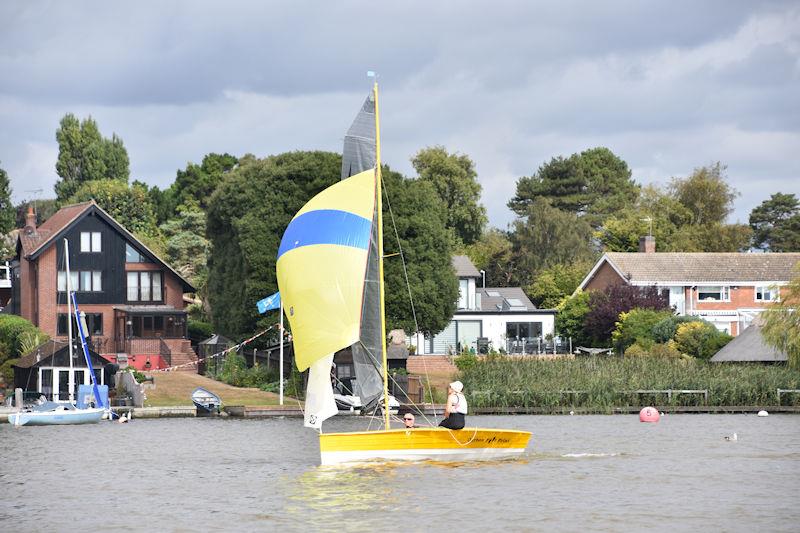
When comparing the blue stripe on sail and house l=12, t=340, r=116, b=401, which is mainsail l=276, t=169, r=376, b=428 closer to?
the blue stripe on sail

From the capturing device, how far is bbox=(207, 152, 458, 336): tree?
70.6 meters

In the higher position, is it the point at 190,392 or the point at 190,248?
the point at 190,248

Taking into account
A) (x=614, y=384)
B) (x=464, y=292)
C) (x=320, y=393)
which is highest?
(x=464, y=292)

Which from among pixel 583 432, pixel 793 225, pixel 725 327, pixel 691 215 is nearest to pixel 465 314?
pixel 725 327

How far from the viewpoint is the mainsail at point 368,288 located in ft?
112

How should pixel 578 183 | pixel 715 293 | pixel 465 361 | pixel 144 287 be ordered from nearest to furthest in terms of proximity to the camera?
pixel 465 361, pixel 144 287, pixel 715 293, pixel 578 183

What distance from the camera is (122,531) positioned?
28047 millimetres

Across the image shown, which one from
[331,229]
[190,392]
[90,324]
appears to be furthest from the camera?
[90,324]

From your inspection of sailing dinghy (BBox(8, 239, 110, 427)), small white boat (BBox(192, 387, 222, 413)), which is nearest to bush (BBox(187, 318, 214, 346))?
small white boat (BBox(192, 387, 222, 413))

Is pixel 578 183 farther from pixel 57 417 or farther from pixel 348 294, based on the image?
pixel 348 294

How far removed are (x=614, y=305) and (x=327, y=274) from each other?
53826mm

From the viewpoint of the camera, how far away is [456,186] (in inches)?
4845

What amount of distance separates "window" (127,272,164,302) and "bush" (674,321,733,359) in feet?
117

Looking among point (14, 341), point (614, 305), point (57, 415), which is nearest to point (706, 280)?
point (614, 305)
